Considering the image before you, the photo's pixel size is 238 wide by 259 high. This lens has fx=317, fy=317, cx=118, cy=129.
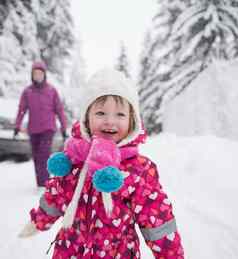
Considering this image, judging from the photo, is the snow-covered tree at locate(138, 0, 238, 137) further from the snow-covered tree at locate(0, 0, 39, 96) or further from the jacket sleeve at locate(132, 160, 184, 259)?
the jacket sleeve at locate(132, 160, 184, 259)

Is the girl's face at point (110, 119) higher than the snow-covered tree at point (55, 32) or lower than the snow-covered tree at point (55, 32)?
lower

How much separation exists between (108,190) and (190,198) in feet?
10.6

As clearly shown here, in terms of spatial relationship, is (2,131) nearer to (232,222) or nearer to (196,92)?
(196,92)

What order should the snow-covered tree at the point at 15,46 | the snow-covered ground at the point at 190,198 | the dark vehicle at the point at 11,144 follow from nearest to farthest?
the snow-covered ground at the point at 190,198, the dark vehicle at the point at 11,144, the snow-covered tree at the point at 15,46

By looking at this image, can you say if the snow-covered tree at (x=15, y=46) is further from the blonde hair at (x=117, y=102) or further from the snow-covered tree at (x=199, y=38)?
the blonde hair at (x=117, y=102)

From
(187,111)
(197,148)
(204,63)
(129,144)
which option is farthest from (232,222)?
(204,63)

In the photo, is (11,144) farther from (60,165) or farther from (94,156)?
(94,156)

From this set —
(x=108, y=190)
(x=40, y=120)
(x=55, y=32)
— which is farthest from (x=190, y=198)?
(x=55, y=32)

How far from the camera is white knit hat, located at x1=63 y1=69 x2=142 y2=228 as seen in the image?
182cm

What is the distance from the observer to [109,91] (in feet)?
6.29

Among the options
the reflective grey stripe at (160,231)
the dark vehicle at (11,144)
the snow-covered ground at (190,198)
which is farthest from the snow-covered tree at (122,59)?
the reflective grey stripe at (160,231)

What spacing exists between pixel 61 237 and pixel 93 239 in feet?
0.89

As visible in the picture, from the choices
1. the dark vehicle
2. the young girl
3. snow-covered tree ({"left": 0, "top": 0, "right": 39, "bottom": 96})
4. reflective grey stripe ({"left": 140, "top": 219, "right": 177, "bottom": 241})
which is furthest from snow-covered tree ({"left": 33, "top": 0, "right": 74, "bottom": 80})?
reflective grey stripe ({"left": 140, "top": 219, "right": 177, "bottom": 241})

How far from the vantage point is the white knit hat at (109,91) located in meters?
1.92
